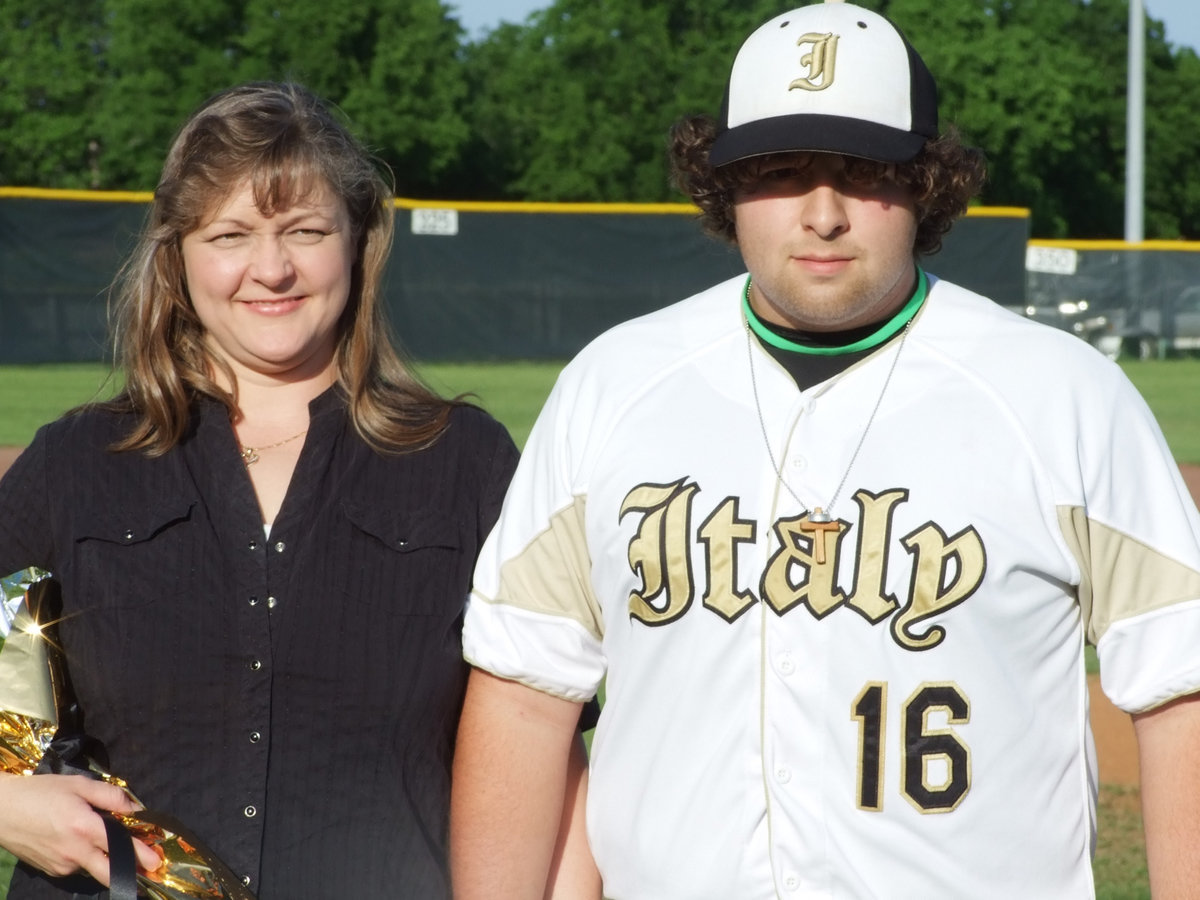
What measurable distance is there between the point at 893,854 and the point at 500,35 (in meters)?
57.3

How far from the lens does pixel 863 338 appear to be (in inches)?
86.7

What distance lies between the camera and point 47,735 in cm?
235

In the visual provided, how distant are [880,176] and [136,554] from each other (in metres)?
1.21

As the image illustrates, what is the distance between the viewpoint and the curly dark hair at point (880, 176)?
7.27ft

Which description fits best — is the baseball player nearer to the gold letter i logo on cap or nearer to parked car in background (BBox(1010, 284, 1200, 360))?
the gold letter i logo on cap

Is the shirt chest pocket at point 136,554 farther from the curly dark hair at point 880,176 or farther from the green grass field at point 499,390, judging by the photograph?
the green grass field at point 499,390

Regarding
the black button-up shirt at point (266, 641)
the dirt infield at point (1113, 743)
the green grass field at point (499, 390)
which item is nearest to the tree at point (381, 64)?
the green grass field at point (499, 390)

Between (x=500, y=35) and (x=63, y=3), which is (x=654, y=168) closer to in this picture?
(x=500, y=35)

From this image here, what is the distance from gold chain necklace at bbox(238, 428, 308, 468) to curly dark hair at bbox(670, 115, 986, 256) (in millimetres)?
727

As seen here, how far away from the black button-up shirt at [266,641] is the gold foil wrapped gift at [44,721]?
1.4 inches

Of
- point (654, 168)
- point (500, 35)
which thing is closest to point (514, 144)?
point (654, 168)

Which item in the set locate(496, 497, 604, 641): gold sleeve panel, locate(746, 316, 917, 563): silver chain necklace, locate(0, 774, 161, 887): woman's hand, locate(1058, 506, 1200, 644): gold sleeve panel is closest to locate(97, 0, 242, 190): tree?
locate(0, 774, 161, 887): woman's hand

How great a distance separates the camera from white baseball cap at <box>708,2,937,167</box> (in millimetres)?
2170

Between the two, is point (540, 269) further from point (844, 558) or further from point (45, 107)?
point (45, 107)
